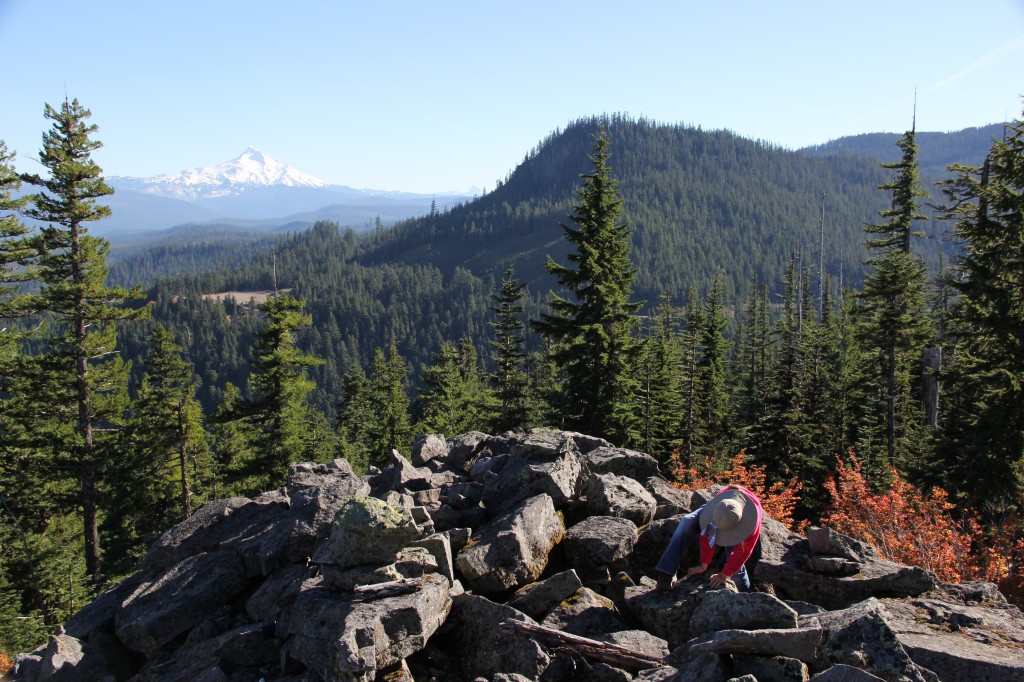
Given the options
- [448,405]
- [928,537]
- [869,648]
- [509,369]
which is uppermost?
[869,648]

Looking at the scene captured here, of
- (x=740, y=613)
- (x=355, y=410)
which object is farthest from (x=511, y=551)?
(x=355, y=410)

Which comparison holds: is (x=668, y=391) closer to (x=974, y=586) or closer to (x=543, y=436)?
(x=543, y=436)

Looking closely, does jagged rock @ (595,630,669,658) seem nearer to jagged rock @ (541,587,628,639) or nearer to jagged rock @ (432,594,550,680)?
jagged rock @ (541,587,628,639)

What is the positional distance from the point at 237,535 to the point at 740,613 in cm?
963

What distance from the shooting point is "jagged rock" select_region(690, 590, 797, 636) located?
6.20 m

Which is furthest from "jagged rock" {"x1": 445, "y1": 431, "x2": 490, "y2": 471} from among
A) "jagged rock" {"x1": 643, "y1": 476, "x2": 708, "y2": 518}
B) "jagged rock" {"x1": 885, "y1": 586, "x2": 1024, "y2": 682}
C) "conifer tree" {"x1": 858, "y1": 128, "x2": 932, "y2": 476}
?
"conifer tree" {"x1": 858, "y1": 128, "x2": 932, "y2": 476}

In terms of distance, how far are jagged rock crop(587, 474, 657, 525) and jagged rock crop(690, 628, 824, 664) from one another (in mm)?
4259

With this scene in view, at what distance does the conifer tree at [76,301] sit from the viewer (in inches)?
872

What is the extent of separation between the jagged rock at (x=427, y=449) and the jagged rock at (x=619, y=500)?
5.63m

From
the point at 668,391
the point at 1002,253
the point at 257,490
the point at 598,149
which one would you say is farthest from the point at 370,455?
the point at 1002,253

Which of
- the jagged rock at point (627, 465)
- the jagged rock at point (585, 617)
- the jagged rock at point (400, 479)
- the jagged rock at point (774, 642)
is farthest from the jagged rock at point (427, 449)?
the jagged rock at point (774, 642)

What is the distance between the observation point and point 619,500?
10398mm

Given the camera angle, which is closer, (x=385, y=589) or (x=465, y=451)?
(x=385, y=589)

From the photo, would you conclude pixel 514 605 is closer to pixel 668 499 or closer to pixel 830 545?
pixel 668 499
